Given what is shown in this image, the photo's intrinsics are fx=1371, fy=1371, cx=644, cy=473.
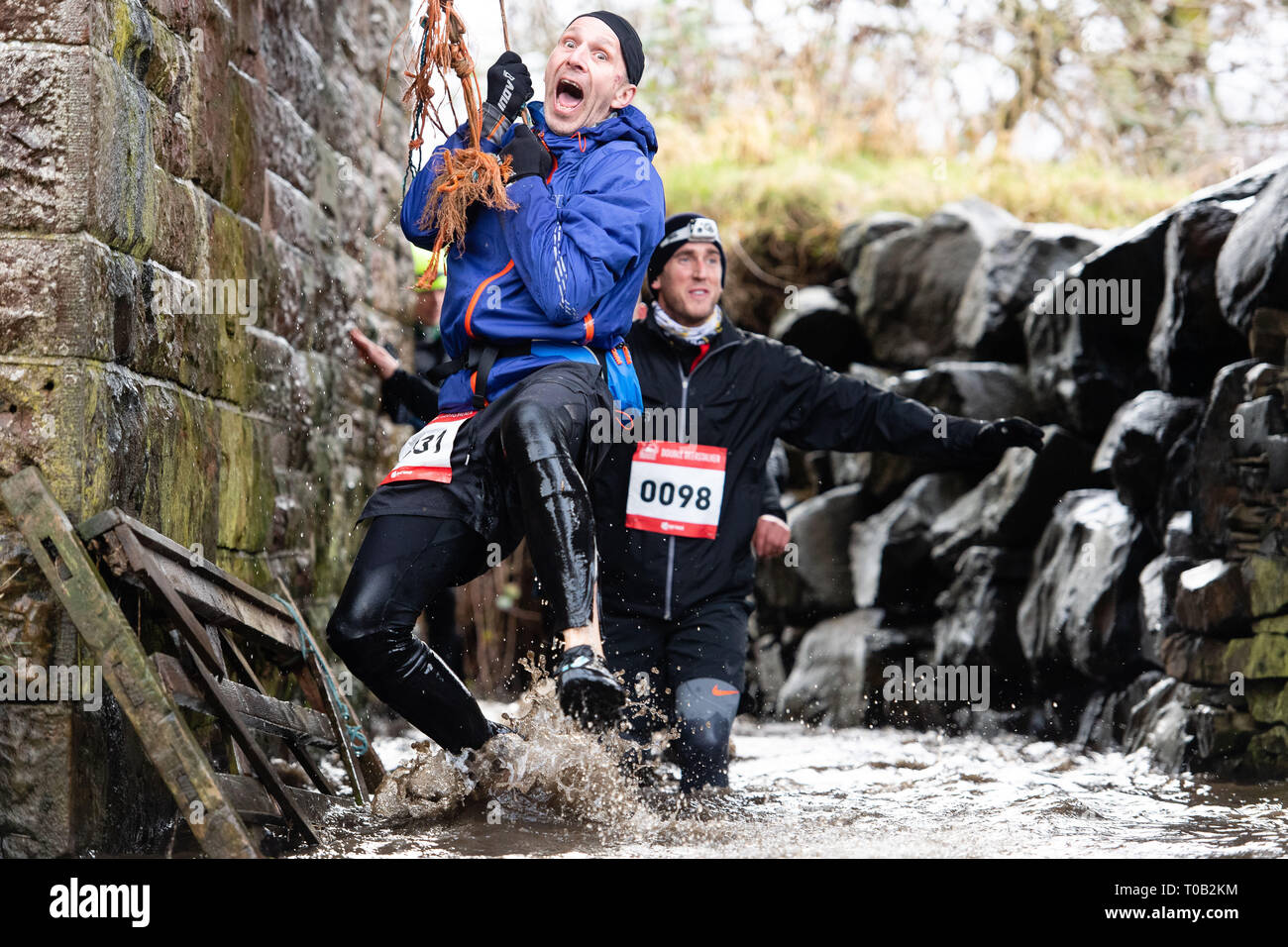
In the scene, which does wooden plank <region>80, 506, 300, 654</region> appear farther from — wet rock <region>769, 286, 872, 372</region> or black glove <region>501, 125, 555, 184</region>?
wet rock <region>769, 286, 872, 372</region>

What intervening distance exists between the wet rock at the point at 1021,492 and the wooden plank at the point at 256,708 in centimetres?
367

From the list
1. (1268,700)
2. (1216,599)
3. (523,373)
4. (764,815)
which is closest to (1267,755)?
(1268,700)

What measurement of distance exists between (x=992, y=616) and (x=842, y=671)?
1.13 metres

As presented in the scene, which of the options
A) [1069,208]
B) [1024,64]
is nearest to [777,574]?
[1069,208]

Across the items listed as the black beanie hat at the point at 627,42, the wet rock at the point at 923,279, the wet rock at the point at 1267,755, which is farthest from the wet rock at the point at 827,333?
the black beanie hat at the point at 627,42

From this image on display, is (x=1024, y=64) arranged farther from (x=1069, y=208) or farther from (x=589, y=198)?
(x=589, y=198)

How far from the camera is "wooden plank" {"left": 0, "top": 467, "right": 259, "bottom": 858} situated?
8.83 ft

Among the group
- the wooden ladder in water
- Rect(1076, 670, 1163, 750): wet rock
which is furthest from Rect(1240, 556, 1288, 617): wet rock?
the wooden ladder in water

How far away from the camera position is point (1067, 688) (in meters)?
6.05

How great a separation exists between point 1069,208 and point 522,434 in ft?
23.3

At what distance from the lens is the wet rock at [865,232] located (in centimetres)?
859

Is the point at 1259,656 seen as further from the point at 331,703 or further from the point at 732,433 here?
the point at 331,703

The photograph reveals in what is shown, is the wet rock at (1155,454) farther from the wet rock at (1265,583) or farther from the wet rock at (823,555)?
the wet rock at (823,555)

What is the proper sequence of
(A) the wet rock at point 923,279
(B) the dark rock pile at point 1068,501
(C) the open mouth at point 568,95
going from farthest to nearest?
(A) the wet rock at point 923,279 < (B) the dark rock pile at point 1068,501 < (C) the open mouth at point 568,95
